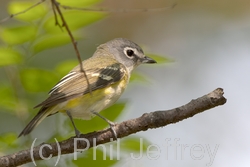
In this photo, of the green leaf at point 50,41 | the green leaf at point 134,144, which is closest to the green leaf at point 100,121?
the green leaf at point 134,144

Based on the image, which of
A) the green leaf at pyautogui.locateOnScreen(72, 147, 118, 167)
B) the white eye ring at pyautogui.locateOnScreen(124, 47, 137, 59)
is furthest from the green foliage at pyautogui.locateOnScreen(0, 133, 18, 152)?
the white eye ring at pyautogui.locateOnScreen(124, 47, 137, 59)

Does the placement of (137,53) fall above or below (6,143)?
above

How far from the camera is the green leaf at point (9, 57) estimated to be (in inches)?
84.8

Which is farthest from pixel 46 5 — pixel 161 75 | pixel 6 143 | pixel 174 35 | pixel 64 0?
pixel 174 35

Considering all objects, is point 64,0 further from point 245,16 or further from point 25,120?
point 245,16

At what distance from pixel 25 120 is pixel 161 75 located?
10.4 ft

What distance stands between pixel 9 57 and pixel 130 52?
48.4 inches

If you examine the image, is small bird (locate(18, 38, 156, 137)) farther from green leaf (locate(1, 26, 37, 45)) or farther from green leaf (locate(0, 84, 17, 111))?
green leaf (locate(1, 26, 37, 45))

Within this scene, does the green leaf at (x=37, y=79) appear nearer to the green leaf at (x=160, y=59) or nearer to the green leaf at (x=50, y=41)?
the green leaf at (x=50, y=41)

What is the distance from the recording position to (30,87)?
7.34ft

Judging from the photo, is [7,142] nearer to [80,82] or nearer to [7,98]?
[7,98]

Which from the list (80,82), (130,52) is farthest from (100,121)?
(130,52)

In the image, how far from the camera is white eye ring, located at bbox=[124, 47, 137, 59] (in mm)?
3252

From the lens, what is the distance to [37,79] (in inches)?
88.4
